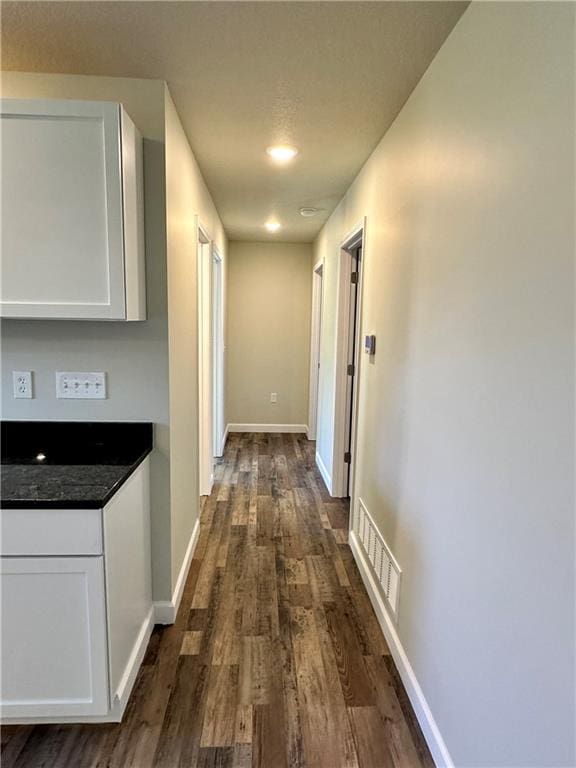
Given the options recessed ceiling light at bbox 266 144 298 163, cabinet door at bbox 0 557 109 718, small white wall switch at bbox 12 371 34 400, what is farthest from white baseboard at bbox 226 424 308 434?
cabinet door at bbox 0 557 109 718

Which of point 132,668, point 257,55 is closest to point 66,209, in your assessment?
point 257,55

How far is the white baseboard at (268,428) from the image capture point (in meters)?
5.73

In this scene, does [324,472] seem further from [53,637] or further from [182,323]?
[53,637]

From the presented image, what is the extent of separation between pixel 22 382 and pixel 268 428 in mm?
4073

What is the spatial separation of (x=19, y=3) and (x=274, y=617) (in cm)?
259

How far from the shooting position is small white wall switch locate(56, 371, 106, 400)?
6.10 ft

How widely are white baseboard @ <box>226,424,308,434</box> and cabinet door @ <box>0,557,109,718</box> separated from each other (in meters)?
4.28

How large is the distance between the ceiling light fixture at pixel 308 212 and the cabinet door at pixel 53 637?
3.27 metres

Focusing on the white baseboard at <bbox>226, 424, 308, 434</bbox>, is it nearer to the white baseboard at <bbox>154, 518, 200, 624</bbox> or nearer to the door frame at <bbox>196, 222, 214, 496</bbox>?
the door frame at <bbox>196, 222, 214, 496</bbox>

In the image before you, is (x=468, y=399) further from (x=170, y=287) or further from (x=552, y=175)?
(x=170, y=287)

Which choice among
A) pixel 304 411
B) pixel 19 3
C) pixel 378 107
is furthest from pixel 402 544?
pixel 304 411

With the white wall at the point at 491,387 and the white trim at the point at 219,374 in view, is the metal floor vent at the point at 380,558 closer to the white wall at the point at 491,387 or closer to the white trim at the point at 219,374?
the white wall at the point at 491,387

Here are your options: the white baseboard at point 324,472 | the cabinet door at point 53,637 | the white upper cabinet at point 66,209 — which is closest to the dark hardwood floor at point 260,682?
the cabinet door at point 53,637

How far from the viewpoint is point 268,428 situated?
5773mm
